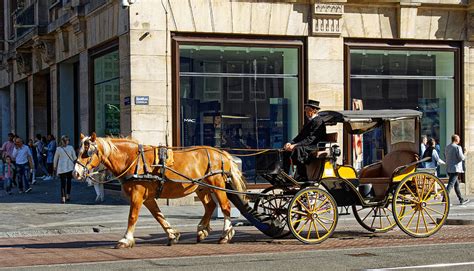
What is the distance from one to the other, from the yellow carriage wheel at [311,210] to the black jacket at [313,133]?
33.0 inches

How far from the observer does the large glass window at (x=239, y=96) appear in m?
20.6

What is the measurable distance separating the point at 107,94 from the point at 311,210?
1239cm

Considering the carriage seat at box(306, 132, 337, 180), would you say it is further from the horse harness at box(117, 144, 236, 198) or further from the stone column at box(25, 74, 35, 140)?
the stone column at box(25, 74, 35, 140)

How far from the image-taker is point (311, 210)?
1185 centimetres

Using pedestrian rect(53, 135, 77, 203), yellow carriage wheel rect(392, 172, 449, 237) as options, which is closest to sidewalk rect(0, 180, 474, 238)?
pedestrian rect(53, 135, 77, 203)

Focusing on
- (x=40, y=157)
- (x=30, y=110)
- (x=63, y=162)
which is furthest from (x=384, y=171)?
(x=30, y=110)

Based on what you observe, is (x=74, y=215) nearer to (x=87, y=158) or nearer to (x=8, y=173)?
(x=87, y=158)

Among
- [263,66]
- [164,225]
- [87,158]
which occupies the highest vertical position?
[263,66]

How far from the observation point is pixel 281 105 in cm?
2156

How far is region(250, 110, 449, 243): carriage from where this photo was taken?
469 inches

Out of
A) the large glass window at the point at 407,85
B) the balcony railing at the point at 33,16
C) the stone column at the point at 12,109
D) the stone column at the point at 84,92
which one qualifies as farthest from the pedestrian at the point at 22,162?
the stone column at the point at 12,109

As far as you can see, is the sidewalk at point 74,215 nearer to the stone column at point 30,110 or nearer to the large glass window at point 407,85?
the large glass window at point 407,85

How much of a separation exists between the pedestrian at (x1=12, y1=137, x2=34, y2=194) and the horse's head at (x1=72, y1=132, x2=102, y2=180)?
1306 cm

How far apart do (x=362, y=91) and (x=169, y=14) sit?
6140mm
